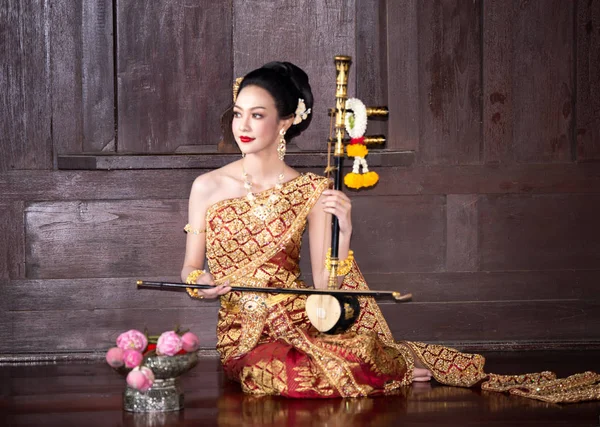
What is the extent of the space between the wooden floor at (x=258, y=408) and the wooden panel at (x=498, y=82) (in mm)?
1119

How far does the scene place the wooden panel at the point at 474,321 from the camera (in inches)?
169

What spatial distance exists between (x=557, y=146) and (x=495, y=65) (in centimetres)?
49

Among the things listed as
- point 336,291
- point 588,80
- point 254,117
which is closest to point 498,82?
point 588,80

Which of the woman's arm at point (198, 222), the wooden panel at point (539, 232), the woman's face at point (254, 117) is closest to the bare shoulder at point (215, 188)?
the woman's arm at point (198, 222)

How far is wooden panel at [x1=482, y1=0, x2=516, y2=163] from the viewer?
13.9ft

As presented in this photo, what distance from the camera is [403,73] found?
13.9 ft

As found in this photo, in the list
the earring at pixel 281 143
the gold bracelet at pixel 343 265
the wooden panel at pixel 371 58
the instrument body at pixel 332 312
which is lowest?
the instrument body at pixel 332 312

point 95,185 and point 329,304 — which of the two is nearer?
point 329,304

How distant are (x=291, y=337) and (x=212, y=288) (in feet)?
1.22

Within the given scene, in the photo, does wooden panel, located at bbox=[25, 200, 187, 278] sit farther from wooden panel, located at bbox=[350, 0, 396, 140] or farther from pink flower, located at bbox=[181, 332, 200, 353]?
pink flower, located at bbox=[181, 332, 200, 353]

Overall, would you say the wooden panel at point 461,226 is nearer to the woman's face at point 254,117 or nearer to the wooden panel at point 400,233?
the wooden panel at point 400,233

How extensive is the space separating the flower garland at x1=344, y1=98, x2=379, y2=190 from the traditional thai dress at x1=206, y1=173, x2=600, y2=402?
385mm

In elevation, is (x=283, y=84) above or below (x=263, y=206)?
above

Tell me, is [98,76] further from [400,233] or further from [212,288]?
[400,233]
